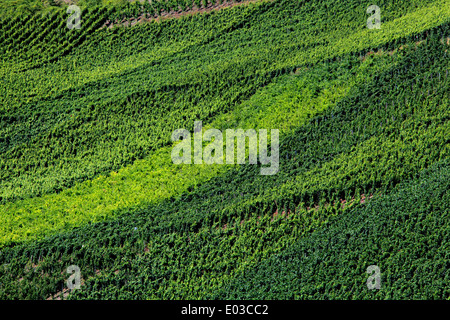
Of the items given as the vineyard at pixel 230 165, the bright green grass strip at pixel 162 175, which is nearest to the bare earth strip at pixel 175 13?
the vineyard at pixel 230 165

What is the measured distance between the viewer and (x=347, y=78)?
3688 centimetres

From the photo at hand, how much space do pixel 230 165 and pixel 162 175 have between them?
12.0 feet

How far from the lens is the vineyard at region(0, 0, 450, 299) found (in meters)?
26.6

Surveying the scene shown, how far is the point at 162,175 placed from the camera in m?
33.6

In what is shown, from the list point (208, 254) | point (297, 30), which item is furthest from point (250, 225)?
point (297, 30)

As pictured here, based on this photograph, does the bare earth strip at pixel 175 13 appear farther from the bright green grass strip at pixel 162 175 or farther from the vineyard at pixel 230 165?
the bright green grass strip at pixel 162 175

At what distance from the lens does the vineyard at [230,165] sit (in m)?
26.6

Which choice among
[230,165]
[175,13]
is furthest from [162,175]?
[175,13]

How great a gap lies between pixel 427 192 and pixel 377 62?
1230cm

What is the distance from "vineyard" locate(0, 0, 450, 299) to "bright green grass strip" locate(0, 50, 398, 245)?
0.36 ft

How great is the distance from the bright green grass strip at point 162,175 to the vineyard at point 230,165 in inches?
4.3

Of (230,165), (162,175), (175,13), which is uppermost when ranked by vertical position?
(175,13)

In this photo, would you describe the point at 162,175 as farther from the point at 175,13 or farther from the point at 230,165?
the point at 175,13

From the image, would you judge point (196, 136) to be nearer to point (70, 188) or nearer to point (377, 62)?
point (70, 188)
